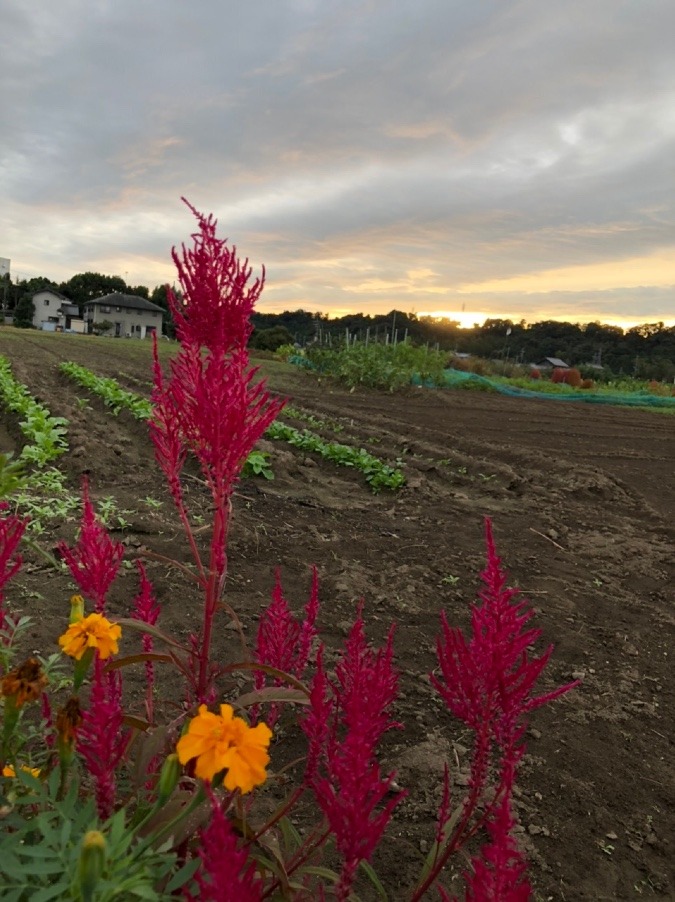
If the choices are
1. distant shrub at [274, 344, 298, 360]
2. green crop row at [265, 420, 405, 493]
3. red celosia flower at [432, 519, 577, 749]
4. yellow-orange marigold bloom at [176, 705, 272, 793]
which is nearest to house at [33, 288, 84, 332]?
distant shrub at [274, 344, 298, 360]

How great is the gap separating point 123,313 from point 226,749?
82.3m

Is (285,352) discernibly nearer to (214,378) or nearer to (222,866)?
(214,378)

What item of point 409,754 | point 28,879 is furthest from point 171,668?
point 28,879

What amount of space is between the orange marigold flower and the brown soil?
1320mm

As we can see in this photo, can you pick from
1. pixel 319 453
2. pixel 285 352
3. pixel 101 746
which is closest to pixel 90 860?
pixel 101 746

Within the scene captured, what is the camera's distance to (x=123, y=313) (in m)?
77.8

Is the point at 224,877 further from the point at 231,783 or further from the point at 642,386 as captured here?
the point at 642,386

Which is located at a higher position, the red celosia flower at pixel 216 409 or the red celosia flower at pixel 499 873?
the red celosia flower at pixel 216 409

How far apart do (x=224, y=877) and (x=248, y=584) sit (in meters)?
3.20

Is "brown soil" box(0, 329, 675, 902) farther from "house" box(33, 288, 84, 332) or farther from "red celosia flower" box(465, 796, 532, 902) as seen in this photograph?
"house" box(33, 288, 84, 332)

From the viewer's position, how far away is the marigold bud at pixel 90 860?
0.69 meters

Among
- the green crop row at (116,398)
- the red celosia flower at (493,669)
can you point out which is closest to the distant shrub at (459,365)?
the green crop row at (116,398)

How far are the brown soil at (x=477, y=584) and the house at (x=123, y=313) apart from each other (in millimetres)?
71351

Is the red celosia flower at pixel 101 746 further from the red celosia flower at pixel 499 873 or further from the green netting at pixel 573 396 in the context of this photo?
the green netting at pixel 573 396
